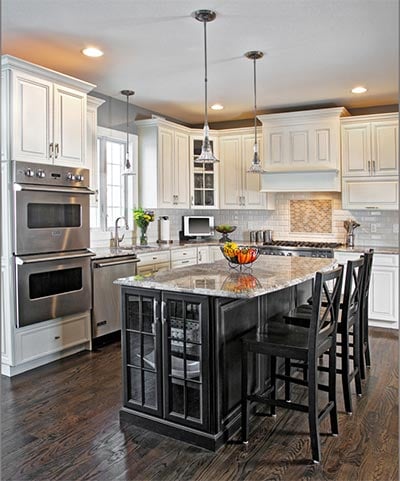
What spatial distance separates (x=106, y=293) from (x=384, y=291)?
122 inches

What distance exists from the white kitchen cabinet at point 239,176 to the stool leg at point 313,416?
412 cm

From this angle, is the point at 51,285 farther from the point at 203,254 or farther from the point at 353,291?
the point at 203,254

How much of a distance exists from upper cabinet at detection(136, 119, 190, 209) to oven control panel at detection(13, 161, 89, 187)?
1717 millimetres

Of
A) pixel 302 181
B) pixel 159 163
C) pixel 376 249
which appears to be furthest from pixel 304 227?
A: pixel 159 163

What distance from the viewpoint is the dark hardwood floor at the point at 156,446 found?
2.31 m

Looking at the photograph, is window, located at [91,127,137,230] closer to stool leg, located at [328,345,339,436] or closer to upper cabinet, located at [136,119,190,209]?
upper cabinet, located at [136,119,190,209]

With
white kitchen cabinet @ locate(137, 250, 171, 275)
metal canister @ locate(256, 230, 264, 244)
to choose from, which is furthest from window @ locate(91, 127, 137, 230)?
metal canister @ locate(256, 230, 264, 244)

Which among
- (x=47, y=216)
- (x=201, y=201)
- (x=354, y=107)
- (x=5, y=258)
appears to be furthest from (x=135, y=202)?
(x=354, y=107)

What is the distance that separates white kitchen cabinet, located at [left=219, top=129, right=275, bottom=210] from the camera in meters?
6.39

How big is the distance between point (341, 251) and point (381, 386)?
2212 mm

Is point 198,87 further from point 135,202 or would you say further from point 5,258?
point 5,258

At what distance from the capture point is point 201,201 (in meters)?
6.60

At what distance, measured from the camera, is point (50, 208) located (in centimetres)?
391

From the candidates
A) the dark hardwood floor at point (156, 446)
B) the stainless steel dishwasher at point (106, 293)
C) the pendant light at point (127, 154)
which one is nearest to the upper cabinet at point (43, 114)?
the pendant light at point (127, 154)
